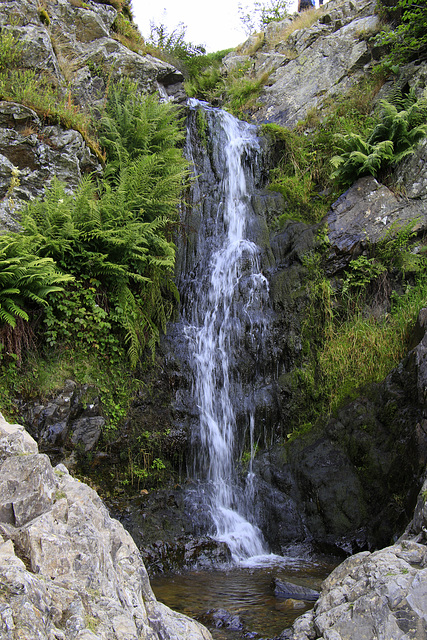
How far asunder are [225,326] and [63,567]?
552 centimetres

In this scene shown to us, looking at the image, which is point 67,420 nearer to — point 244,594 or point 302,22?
point 244,594

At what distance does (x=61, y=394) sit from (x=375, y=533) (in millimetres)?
4606

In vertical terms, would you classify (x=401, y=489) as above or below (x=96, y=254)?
below

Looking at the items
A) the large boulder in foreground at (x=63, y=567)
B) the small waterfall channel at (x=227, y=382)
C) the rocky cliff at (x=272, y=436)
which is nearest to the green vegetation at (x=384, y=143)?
the rocky cliff at (x=272, y=436)

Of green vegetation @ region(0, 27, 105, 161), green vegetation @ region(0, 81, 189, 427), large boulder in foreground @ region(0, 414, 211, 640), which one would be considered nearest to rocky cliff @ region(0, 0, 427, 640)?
large boulder in foreground @ region(0, 414, 211, 640)

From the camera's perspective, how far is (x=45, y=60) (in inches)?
353

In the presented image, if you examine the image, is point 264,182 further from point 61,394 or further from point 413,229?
point 61,394

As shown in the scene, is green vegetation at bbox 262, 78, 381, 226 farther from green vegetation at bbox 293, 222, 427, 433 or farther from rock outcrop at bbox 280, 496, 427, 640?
rock outcrop at bbox 280, 496, 427, 640

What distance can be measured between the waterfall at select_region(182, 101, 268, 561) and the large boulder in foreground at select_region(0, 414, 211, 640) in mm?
3049

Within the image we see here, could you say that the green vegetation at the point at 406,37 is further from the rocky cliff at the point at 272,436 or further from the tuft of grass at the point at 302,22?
the tuft of grass at the point at 302,22

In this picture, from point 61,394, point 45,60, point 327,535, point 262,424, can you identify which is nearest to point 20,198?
point 61,394

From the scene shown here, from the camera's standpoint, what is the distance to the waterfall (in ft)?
20.9

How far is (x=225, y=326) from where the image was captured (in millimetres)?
7801

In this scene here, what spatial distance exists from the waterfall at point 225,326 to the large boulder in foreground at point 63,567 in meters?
3.05
